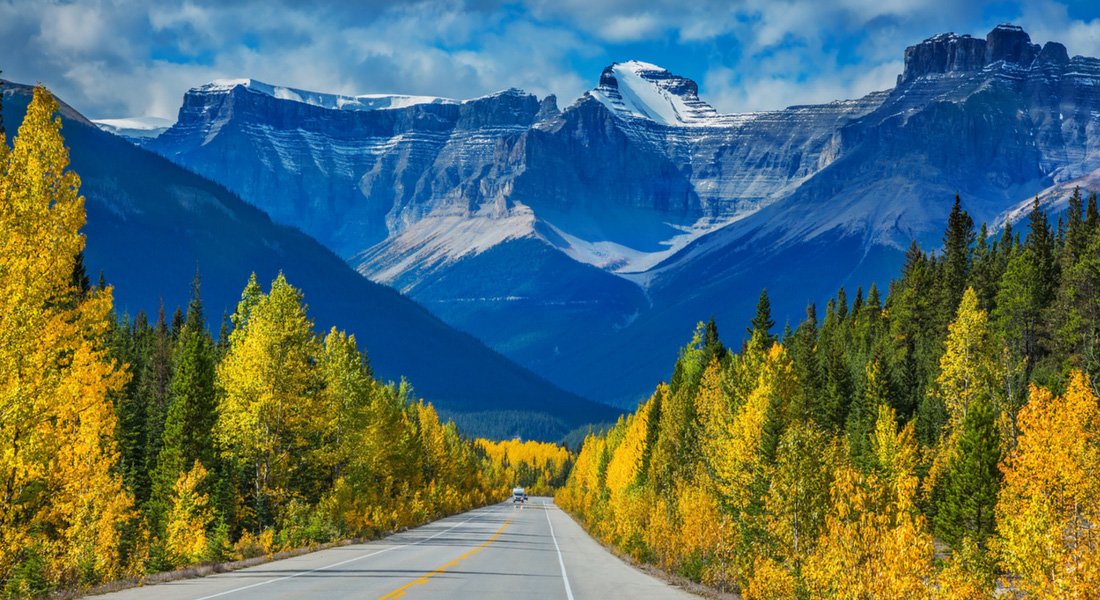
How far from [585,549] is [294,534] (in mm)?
15674

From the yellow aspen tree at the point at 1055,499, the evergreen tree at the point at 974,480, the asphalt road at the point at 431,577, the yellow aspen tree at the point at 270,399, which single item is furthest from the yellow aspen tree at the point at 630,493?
the yellow aspen tree at the point at 1055,499

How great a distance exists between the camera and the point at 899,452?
63.2 m

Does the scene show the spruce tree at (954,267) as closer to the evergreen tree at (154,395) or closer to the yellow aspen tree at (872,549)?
the evergreen tree at (154,395)

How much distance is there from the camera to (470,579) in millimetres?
32406

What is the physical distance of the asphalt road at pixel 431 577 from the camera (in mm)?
26750

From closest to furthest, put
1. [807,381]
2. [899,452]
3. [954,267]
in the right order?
1. [899,452]
2. [807,381]
3. [954,267]

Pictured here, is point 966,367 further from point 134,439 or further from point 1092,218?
point 134,439

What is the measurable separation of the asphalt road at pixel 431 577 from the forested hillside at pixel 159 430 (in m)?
2.67

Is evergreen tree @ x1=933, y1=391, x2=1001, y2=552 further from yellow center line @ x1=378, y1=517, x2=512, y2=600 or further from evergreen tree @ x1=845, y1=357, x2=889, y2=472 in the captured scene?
yellow center line @ x1=378, y1=517, x2=512, y2=600

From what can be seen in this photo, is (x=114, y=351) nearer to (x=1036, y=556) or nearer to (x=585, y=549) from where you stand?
(x=585, y=549)

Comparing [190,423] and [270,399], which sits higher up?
[270,399]

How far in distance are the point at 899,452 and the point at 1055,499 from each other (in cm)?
1833

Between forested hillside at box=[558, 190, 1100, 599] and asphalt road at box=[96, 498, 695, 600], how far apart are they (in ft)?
11.9

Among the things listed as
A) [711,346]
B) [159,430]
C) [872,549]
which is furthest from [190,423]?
[711,346]
